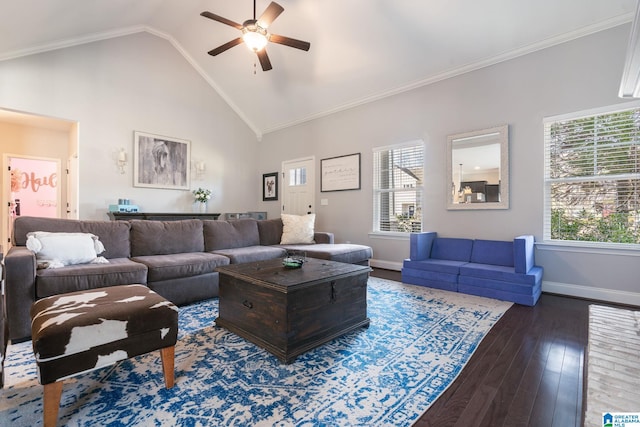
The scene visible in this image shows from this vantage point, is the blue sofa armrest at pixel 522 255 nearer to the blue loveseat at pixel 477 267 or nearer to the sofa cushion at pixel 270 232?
the blue loveseat at pixel 477 267

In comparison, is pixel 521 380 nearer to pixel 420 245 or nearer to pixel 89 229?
pixel 420 245

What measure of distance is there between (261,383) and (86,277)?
181 centimetres

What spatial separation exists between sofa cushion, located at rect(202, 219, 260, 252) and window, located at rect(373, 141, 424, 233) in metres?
2.14

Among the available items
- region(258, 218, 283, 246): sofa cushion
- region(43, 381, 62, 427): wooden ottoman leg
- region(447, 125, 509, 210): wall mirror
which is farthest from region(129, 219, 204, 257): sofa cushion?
region(447, 125, 509, 210): wall mirror

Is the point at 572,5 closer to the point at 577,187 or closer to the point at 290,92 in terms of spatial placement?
the point at 577,187

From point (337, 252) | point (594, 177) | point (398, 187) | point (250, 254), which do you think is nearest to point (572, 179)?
point (594, 177)

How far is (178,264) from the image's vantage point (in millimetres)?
3000

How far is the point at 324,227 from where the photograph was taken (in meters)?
6.02

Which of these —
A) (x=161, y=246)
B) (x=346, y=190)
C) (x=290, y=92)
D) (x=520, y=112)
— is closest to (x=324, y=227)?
(x=346, y=190)

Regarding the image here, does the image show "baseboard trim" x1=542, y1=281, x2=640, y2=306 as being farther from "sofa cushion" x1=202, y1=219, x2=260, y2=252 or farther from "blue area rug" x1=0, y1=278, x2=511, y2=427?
"sofa cushion" x1=202, y1=219, x2=260, y2=252

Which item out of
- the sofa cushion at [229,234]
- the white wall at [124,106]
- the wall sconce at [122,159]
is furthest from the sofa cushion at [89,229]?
the wall sconce at [122,159]

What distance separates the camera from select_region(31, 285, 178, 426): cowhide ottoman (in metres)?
1.30

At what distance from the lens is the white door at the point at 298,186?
20.4ft

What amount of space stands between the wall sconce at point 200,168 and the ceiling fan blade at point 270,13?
361 cm
